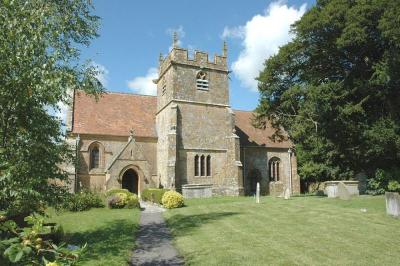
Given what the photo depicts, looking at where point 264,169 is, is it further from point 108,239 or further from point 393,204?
point 108,239

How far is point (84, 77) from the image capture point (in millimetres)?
10305

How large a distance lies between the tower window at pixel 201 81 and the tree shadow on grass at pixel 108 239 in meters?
18.0

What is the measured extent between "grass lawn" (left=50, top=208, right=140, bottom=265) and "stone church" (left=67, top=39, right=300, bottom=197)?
29.8 feet

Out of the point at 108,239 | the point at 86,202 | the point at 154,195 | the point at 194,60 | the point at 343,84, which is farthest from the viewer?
the point at 194,60

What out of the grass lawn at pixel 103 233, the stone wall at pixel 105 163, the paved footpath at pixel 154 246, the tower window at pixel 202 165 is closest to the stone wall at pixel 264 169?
the tower window at pixel 202 165

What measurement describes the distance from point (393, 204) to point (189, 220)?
8.28m

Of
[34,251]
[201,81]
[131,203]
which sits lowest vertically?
[131,203]

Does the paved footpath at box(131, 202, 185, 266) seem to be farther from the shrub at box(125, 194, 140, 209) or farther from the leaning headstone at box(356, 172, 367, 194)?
the leaning headstone at box(356, 172, 367, 194)

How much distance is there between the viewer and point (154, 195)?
2458cm

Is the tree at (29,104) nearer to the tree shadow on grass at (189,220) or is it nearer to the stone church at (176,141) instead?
the tree shadow on grass at (189,220)

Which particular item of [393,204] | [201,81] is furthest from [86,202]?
[201,81]

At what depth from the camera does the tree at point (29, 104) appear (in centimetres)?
720

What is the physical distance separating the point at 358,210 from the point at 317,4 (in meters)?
14.8

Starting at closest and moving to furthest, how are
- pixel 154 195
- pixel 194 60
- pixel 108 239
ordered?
1. pixel 108 239
2. pixel 154 195
3. pixel 194 60
